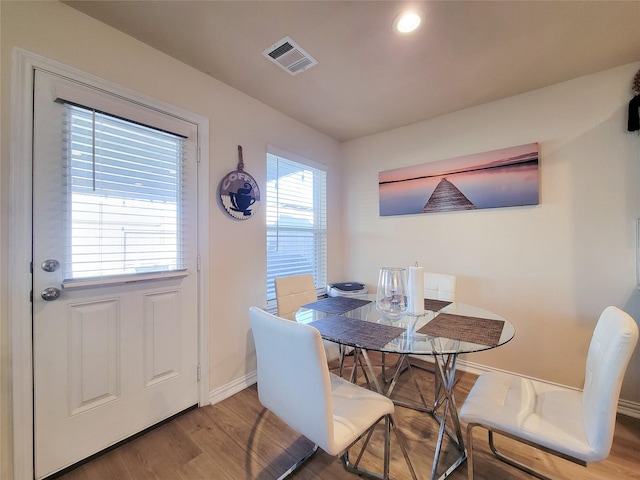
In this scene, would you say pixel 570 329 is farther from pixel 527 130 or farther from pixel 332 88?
pixel 332 88

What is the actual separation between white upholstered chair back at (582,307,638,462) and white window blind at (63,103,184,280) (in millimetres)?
2299

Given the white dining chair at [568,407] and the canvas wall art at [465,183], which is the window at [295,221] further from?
the white dining chair at [568,407]

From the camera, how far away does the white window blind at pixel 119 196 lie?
1482 mm

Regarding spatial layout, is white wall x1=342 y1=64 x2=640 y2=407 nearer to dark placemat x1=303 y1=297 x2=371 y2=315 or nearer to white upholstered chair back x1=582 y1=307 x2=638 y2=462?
dark placemat x1=303 y1=297 x2=371 y2=315

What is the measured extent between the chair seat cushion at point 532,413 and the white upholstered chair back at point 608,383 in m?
0.05

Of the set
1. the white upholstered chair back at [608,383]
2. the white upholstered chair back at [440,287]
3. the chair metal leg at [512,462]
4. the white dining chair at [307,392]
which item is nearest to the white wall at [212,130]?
the white dining chair at [307,392]

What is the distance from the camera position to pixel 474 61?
74.0 inches

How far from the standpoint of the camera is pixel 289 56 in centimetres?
183

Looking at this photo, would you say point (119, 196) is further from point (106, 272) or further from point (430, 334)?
point (430, 334)

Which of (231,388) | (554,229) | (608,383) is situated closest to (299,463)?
(231,388)

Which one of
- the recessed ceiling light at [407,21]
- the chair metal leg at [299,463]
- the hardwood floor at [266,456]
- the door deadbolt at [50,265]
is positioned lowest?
the hardwood floor at [266,456]

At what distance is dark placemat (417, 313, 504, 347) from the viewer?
1325mm

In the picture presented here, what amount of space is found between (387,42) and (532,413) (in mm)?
2169

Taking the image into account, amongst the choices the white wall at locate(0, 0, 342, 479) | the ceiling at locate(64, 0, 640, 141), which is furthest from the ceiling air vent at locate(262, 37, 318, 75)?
the white wall at locate(0, 0, 342, 479)
